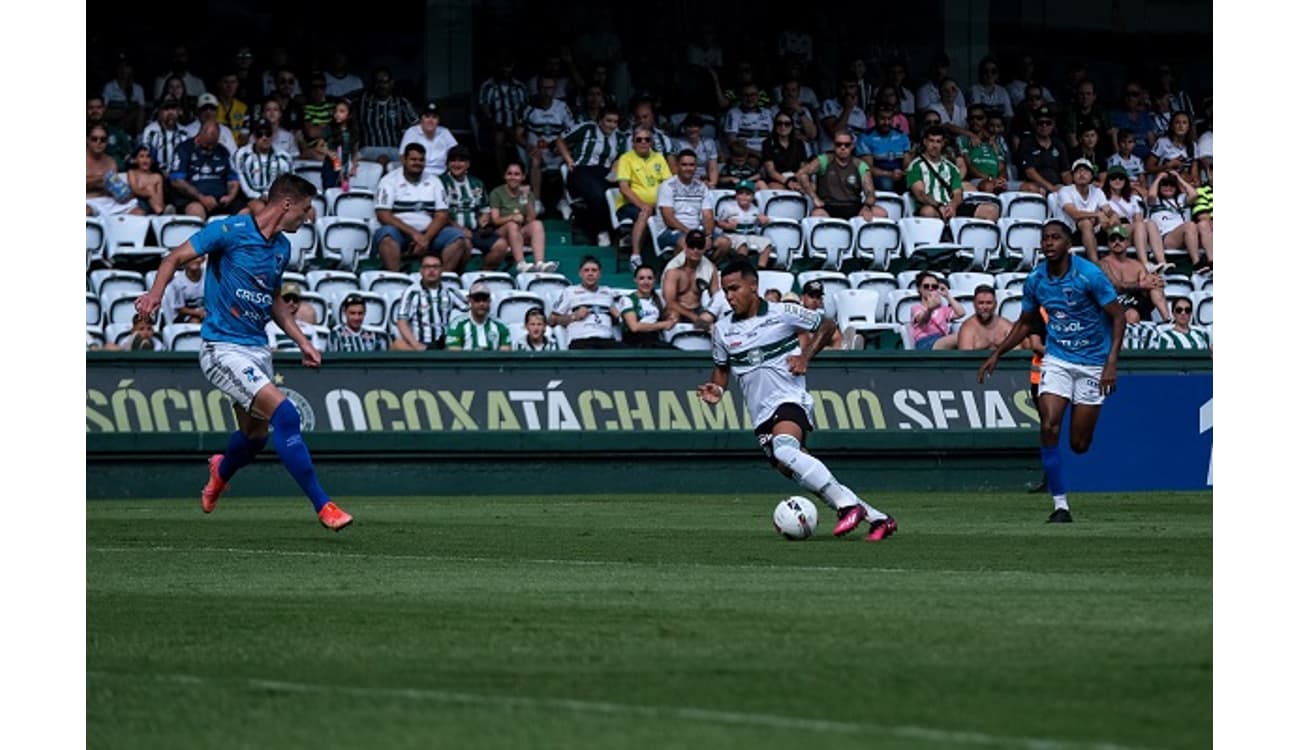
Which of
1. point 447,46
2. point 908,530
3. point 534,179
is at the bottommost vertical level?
point 908,530

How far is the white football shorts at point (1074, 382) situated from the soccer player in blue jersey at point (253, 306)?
5108 mm

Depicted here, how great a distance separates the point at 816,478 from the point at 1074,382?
3.10 meters

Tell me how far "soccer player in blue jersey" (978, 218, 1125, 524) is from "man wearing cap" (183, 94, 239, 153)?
10.6 metres

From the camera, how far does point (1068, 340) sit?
1534cm

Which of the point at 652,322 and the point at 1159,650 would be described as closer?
the point at 1159,650

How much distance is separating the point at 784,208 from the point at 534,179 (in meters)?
Result: 2.80

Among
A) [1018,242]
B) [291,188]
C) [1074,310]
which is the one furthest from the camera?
[1018,242]

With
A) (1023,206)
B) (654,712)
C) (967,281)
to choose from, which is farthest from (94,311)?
(654,712)

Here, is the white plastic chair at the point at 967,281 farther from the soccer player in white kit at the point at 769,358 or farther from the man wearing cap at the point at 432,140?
the soccer player in white kit at the point at 769,358

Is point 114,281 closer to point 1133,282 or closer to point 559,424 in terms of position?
point 559,424

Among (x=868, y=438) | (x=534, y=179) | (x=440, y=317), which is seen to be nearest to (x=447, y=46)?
(x=534, y=179)

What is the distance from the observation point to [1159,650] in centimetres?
742

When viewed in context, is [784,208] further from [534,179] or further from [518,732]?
[518,732]

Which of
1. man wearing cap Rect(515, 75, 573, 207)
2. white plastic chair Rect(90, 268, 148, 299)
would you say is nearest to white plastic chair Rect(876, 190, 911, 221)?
man wearing cap Rect(515, 75, 573, 207)
